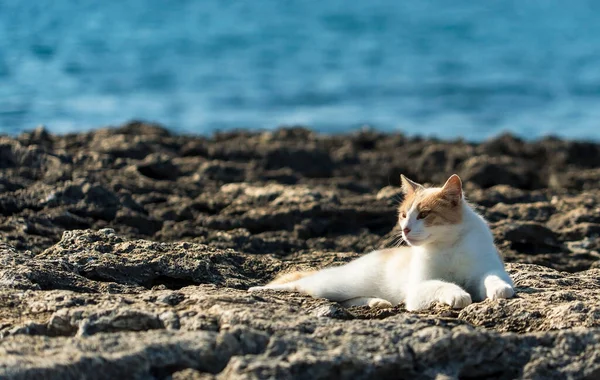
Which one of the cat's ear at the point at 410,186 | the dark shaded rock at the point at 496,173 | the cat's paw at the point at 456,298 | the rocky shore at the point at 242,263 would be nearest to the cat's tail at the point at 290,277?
the rocky shore at the point at 242,263

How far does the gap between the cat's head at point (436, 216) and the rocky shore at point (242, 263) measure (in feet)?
1.73

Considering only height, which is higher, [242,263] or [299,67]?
[299,67]

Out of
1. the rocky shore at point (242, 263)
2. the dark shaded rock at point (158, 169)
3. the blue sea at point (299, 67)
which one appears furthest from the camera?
the blue sea at point (299, 67)

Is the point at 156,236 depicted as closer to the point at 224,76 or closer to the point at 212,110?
the point at 212,110

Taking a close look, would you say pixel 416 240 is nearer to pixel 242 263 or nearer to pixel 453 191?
pixel 453 191

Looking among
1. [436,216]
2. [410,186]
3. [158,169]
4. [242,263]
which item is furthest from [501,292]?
[158,169]

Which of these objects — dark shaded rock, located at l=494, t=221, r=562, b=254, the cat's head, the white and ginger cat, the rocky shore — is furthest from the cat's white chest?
dark shaded rock, located at l=494, t=221, r=562, b=254

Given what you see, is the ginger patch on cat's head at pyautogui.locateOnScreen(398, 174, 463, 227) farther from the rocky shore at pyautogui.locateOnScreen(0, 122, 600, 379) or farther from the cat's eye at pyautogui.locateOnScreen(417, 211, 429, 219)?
the rocky shore at pyautogui.locateOnScreen(0, 122, 600, 379)

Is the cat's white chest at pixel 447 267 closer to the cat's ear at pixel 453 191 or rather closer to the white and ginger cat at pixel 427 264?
the white and ginger cat at pixel 427 264

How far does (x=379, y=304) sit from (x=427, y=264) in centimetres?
38

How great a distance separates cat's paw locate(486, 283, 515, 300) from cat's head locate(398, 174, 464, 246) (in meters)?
0.59

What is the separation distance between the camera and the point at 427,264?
475 cm

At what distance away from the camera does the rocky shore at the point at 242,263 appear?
129 inches

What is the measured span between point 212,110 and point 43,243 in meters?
14.3
